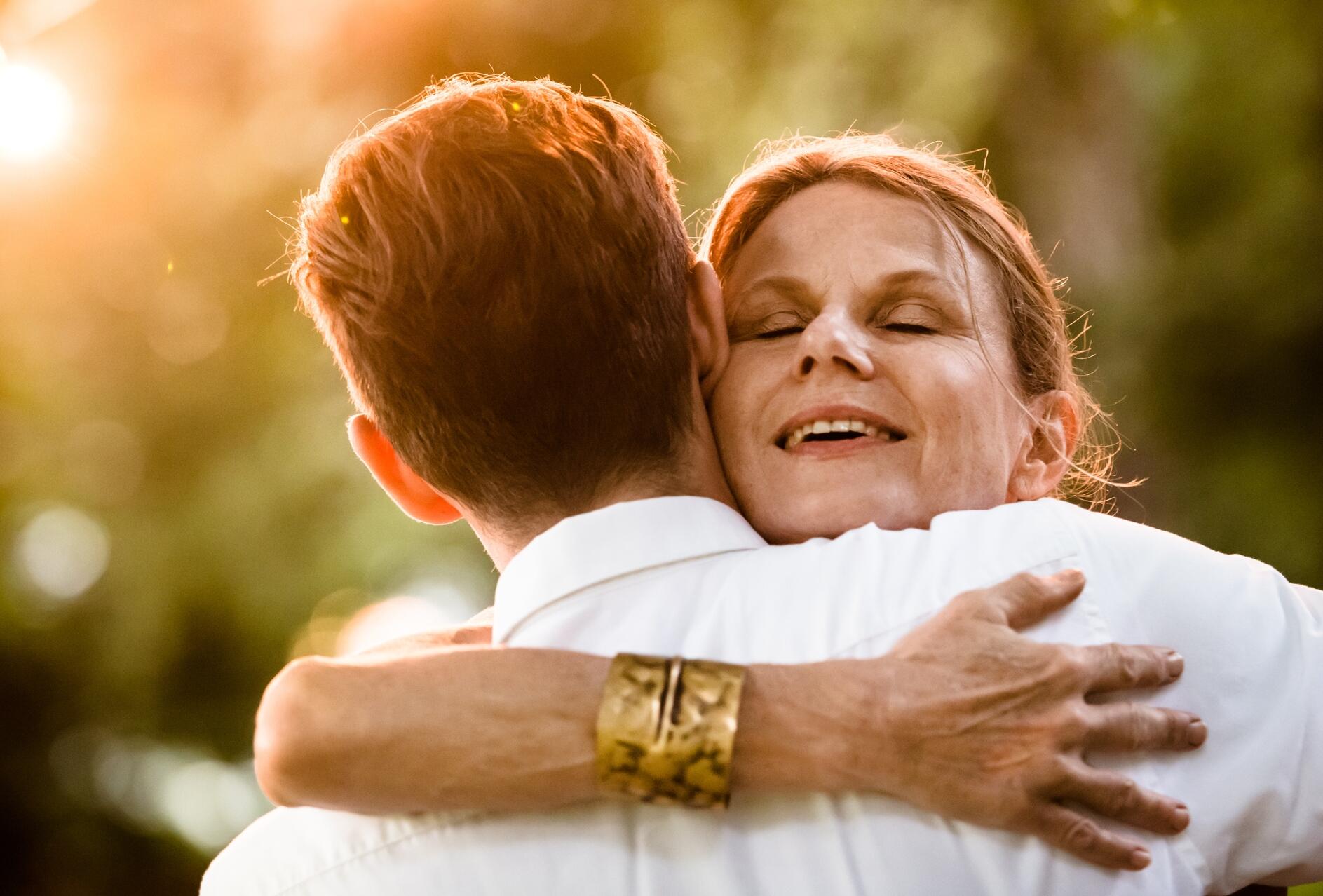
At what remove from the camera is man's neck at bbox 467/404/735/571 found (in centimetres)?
177

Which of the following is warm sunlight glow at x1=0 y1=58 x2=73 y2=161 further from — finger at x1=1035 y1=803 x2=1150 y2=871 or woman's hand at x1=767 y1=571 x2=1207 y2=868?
finger at x1=1035 y1=803 x2=1150 y2=871

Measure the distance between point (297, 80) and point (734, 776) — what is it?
681 cm

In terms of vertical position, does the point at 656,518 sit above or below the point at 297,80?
below

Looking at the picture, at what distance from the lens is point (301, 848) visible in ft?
5.19

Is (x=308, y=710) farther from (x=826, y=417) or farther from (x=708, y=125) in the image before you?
(x=708, y=125)

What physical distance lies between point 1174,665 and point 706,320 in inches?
35.5

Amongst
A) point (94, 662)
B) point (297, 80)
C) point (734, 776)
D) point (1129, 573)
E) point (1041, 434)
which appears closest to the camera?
point (734, 776)

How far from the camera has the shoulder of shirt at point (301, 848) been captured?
1.53m

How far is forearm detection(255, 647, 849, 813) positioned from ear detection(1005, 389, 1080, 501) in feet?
3.74

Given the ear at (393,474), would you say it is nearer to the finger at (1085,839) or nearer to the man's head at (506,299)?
the man's head at (506,299)

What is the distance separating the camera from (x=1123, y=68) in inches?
201

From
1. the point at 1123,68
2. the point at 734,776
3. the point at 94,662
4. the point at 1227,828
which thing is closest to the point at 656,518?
the point at 734,776

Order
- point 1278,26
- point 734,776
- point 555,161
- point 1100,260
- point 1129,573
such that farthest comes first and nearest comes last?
Answer: point 1278,26
point 1100,260
point 555,161
point 1129,573
point 734,776

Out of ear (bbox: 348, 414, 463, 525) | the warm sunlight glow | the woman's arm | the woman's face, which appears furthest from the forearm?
the warm sunlight glow
